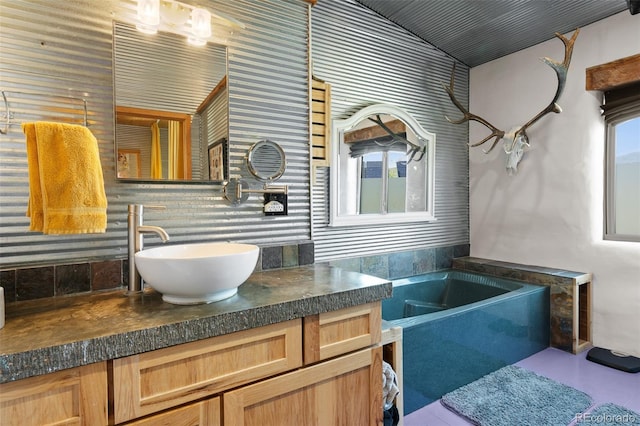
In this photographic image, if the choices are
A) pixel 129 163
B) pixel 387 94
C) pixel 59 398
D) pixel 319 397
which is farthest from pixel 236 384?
pixel 387 94

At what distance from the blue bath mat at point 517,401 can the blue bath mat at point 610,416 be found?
43 millimetres

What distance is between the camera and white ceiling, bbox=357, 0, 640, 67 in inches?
101

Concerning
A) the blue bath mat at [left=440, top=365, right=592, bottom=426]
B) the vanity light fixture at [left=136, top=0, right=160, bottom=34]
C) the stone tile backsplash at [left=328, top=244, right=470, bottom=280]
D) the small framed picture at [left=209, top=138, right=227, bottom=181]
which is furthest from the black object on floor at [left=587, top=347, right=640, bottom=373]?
the vanity light fixture at [left=136, top=0, right=160, bottom=34]

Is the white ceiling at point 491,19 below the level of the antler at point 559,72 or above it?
above

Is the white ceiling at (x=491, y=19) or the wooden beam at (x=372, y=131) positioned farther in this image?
the wooden beam at (x=372, y=131)

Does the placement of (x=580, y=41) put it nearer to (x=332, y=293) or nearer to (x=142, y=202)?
(x=332, y=293)

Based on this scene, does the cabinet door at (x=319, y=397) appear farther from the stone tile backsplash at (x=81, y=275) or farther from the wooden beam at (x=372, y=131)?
the wooden beam at (x=372, y=131)

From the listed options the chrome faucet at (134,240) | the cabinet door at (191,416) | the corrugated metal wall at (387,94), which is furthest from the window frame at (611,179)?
the chrome faucet at (134,240)

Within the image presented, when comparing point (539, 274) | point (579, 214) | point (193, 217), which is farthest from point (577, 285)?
point (193, 217)

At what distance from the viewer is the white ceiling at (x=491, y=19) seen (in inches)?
101

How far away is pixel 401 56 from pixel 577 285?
2.28 m

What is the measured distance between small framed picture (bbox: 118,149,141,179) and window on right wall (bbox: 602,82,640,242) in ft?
10.3

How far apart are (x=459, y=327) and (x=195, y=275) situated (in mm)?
1756

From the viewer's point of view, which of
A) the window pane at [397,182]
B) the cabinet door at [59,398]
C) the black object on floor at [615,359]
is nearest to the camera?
the cabinet door at [59,398]
